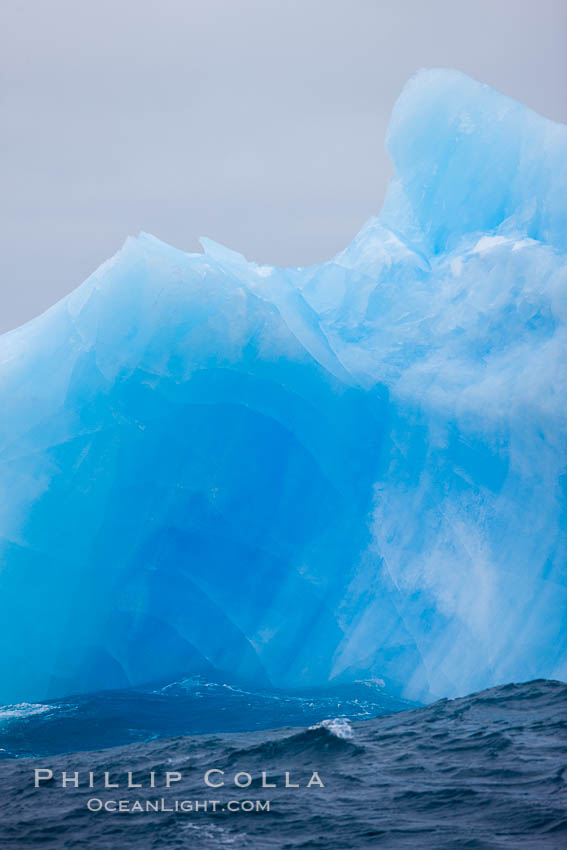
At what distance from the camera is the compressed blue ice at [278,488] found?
307 inches

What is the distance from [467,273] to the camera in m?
8.57

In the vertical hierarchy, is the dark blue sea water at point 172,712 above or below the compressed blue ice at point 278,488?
below

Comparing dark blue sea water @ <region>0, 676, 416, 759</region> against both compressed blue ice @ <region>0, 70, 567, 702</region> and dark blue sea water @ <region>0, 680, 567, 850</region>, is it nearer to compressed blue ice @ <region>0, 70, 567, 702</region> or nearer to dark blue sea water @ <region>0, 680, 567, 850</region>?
dark blue sea water @ <region>0, 680, 567, 850</region>

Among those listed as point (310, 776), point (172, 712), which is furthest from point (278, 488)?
point (310, 776)

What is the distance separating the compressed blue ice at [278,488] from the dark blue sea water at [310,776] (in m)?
0.75

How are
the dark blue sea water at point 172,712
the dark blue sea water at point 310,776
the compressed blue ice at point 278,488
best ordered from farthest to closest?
1. the compressed blue ice at point 278,488
2. the dark blue sea water at point 172,712
3. the dark blue sea water at point 310,776

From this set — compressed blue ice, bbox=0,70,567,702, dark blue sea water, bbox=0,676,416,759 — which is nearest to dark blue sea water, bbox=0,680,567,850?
dark blue sea water, bbox=0,676,416,759

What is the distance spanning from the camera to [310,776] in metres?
5.25

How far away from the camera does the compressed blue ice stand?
7785 millimetres

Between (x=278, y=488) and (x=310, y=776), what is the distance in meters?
3.38

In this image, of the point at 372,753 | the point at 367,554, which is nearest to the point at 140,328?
the point at 367,554

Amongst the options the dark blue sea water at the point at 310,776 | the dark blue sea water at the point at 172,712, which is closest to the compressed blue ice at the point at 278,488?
the dark blue sea water at the point at 172,712

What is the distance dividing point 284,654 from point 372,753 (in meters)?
2.47

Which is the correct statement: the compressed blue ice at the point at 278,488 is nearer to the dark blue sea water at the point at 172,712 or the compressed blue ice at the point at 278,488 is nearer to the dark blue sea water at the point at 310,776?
the dark blue sea water at the point at 172,712
